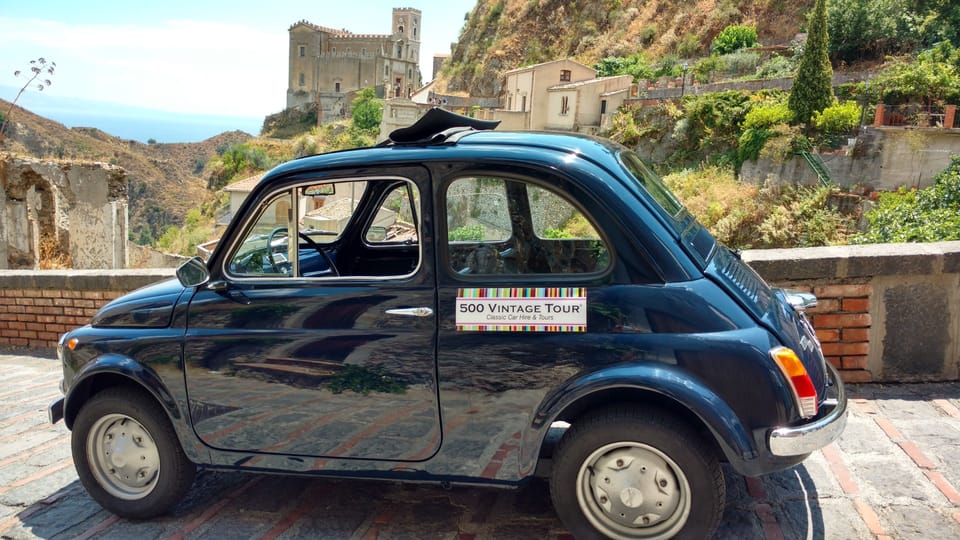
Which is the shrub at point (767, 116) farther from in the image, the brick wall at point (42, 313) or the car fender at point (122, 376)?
the car fender at point (122, 376)

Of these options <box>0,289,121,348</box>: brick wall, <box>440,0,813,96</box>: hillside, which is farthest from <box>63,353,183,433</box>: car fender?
<box>440,0,813,96</box>: hillside

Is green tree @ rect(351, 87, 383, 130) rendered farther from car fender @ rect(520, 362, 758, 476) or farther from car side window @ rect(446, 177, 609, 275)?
car fender @ rect(520, 362, 758, 476)

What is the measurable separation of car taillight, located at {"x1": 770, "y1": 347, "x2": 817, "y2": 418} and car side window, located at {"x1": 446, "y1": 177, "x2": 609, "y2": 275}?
83 cm

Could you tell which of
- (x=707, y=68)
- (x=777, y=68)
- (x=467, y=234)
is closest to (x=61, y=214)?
(x=467, y=234)

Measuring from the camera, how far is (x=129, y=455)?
3.82 m

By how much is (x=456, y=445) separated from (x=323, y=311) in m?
0.88

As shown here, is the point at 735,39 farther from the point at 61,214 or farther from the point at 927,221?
A: the point at 927,221

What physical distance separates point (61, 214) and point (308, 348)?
14243 mm

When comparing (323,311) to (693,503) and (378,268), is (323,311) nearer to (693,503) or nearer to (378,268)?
(378,268)

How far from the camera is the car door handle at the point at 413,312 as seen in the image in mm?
3178

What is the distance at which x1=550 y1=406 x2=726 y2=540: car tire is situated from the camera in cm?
293

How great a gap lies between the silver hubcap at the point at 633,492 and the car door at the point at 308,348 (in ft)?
2.40

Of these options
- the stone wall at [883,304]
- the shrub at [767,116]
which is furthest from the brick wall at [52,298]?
the shrub at [767,116]

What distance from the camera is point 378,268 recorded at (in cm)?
437
